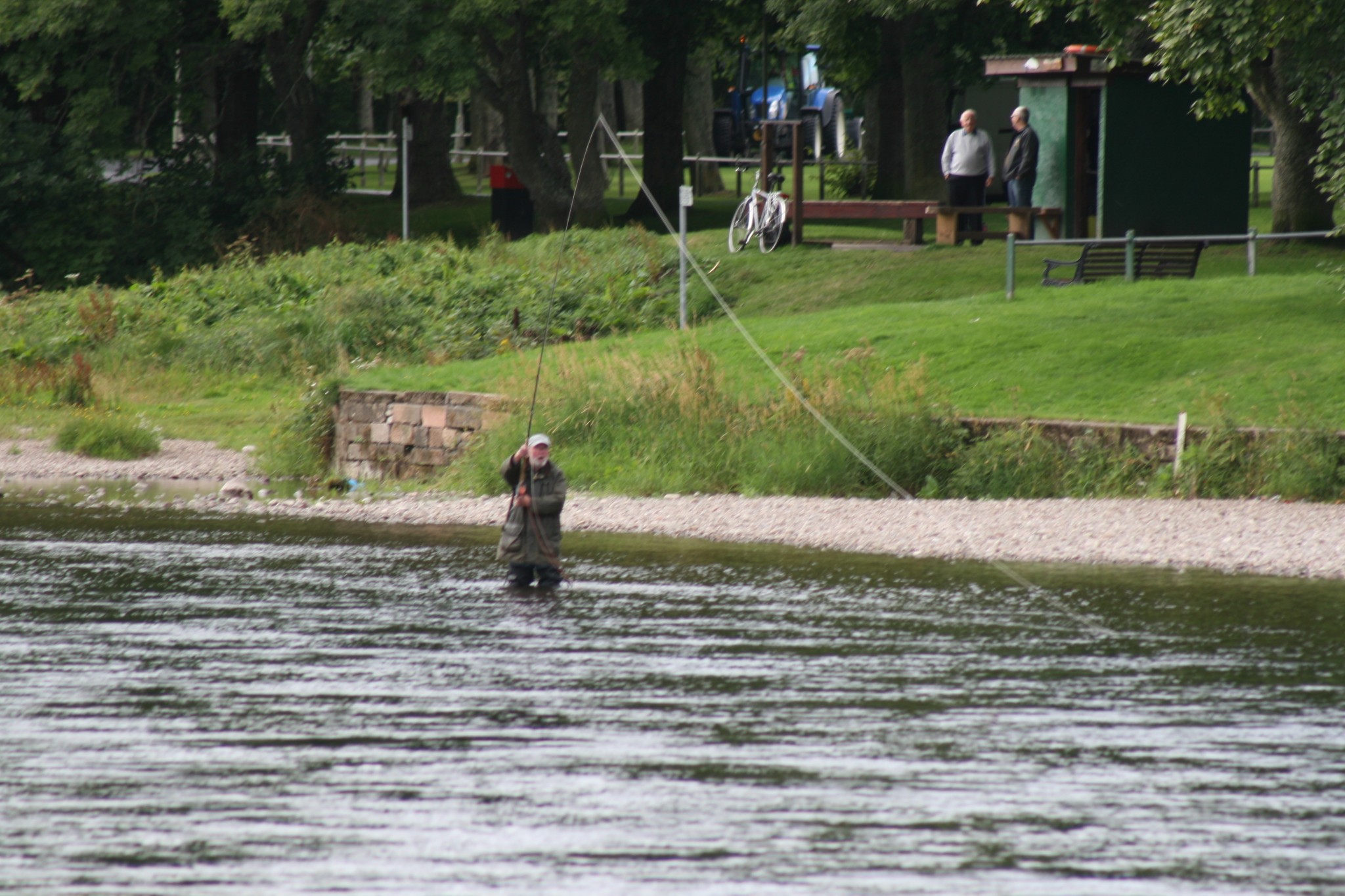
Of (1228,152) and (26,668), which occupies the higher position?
(1228,152)

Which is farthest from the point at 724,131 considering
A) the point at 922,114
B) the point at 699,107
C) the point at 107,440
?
the point at 107,440

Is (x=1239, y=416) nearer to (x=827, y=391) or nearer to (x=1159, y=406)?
(x=1159, y=406)

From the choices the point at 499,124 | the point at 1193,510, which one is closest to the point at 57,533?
the point at 1193,510

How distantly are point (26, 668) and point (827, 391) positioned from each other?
9436 millimetres

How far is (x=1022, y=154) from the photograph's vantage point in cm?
2395

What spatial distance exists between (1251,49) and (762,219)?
412 inches

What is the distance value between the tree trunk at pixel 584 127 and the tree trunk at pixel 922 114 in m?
5.80

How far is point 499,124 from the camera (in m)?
52.9

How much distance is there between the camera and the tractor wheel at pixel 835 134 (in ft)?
171

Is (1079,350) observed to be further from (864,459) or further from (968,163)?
(968,163)

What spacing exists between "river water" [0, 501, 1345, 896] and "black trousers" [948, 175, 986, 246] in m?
11.8

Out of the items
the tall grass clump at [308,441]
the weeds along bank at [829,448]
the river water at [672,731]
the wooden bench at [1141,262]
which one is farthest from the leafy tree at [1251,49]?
the tall grass clump at [308,441]

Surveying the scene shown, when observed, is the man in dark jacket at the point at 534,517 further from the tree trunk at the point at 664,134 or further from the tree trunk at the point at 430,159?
the tree trunk at the point at 430,159

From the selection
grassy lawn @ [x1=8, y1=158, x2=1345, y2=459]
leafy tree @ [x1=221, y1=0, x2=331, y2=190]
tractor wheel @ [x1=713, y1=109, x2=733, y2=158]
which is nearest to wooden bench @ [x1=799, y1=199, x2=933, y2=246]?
grassy lawn @ [x1=8, y1=158, x2=1345, y2=459]
